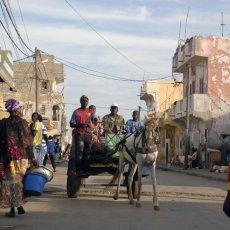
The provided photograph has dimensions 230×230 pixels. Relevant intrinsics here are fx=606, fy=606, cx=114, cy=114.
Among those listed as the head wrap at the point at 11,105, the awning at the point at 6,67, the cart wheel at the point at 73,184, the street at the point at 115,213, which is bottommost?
the street at the point at 115,213

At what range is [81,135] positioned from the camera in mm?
13523

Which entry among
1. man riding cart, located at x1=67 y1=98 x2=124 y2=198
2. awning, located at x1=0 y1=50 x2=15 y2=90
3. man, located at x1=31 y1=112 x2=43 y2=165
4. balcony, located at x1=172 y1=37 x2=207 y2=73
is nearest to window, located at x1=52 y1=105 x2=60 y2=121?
balcony, located at x1=172 y1=37 x2=207 y2=73

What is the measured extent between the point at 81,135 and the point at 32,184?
11.6ft

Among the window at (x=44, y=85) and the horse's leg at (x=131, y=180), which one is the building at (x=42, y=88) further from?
the horse's leg at (x=131, y=180)

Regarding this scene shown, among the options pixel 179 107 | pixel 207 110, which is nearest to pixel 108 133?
pixel 207 110

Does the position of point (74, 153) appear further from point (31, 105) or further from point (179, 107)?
point (31, 105)

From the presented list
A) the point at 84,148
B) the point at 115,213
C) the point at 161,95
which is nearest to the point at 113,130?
the point at 84,148

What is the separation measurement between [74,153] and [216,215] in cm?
386

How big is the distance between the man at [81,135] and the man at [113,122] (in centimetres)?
57

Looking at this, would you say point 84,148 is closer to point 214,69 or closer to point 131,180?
point 131,180

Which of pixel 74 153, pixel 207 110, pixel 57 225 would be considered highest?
pixel 207 110

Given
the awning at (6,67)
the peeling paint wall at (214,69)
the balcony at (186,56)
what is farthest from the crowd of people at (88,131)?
the balcony at (186,56)

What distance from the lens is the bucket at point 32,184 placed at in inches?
397

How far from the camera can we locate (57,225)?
9375mm
